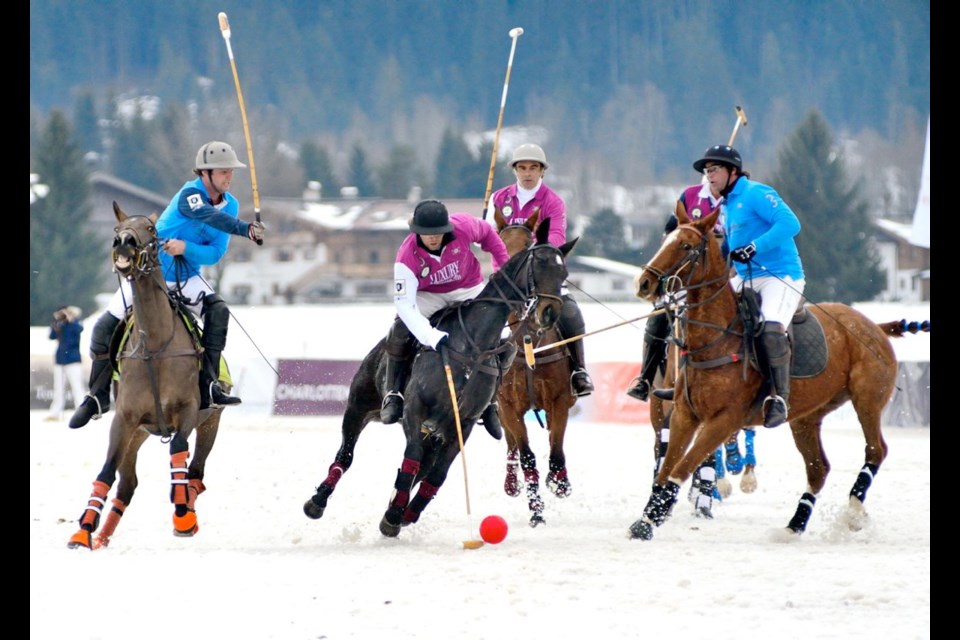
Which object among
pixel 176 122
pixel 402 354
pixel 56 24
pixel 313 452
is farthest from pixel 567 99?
pixel 402 354

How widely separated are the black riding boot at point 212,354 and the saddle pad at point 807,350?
3.82 meters

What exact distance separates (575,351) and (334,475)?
86.5 inches

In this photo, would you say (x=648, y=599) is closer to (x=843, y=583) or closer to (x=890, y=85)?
(x=843, y=583)

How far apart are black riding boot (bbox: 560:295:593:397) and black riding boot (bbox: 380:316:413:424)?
5.75 ft

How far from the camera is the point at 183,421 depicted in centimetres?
855

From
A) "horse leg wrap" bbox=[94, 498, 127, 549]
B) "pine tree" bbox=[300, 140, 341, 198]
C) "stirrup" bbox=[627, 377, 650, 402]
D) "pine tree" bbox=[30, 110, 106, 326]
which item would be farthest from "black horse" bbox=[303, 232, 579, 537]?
"pine tree" bbox=[300, 140, 341, 198]

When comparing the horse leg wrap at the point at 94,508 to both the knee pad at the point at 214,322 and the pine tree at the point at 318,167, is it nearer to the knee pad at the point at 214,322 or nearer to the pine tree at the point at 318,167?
the knee pad at the point at 214,322

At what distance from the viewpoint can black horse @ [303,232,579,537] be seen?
8328 mm

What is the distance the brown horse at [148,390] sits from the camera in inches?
328

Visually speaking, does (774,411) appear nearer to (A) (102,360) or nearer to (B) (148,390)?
(B) (148,390)

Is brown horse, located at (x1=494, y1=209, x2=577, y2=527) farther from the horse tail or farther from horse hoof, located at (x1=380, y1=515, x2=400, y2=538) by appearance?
the horse tail
